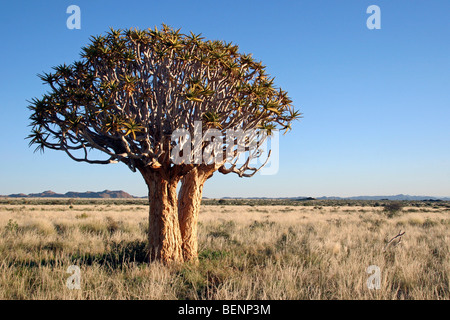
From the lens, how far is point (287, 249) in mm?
9617

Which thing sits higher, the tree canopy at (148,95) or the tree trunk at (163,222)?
the tree canopy at (148,95)

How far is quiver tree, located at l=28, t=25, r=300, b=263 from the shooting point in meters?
7.26

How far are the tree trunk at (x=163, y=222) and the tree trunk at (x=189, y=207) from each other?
38cm

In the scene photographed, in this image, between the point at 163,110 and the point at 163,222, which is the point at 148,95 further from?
the point at 163,222

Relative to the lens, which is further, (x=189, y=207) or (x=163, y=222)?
(x=189, y=207)

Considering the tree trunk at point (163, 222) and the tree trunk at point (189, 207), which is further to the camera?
the tree trunk at point (189, 207)

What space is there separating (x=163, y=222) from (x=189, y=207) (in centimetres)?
91

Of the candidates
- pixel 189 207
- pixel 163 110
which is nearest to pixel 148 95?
pixel 163 110

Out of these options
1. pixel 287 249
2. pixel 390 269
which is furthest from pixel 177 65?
pixel 390 269

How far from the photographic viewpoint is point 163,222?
752cm

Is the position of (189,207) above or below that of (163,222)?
above

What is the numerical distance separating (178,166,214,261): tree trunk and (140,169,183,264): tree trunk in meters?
0.38

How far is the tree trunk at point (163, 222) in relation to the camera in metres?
7.48
